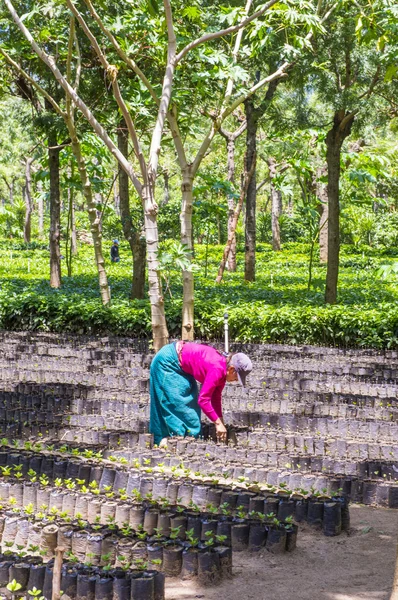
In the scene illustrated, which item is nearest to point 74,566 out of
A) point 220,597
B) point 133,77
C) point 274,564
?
point 220,597

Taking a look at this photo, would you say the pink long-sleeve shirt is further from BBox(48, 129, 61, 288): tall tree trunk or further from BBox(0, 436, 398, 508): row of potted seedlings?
BBox(48, 129, 61, 288): tall tree trunk

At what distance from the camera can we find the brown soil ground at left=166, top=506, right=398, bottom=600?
4637mm

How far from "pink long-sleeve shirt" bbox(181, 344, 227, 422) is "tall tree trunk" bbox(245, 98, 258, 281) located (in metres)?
10.4

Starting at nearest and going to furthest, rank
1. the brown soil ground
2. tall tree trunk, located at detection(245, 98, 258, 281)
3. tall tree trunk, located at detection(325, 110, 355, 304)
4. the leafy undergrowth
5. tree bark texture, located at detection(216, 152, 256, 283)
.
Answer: the brown soil ground
the leafy undergrowth
tall tree trunk, located at detection(325, 110, 355, 304)
tall tree trunk, located at detection(245, 98, 258, 281)
tree bark texture, located at detection(216, 152, 256, 283)

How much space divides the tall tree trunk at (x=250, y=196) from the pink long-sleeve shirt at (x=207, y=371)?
10374 mm

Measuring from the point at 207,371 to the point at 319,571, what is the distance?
89.1 inches

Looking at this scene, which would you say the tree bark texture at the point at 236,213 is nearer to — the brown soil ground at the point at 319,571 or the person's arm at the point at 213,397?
the person's arm at the point at 213,397

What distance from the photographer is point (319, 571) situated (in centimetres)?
502

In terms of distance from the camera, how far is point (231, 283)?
68.2 ft

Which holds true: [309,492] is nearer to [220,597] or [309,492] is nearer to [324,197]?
[220,597]

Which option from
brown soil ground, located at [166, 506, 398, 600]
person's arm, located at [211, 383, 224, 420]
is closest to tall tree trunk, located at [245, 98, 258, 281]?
person's arm, located at [211, 383, 224, 420]

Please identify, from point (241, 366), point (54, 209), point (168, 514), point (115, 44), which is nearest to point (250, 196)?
point (54, 209)

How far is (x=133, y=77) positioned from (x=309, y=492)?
31.0 ft

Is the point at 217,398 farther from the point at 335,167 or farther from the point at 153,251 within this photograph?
the point at 335,167
